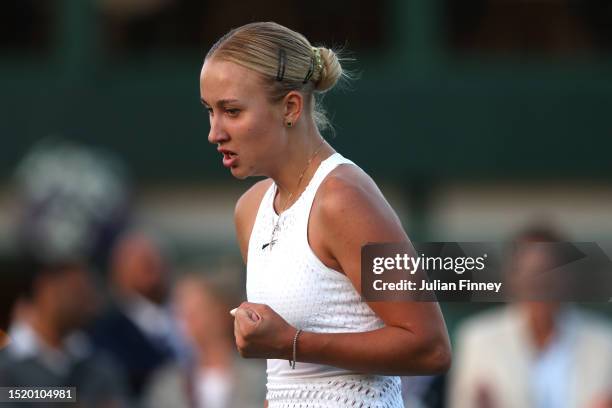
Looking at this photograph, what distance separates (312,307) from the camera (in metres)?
3.11

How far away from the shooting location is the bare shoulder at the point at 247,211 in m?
3.48

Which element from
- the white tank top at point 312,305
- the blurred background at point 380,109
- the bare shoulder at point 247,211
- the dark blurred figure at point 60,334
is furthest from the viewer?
the blurred background at point 380,109

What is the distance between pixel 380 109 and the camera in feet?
32.4

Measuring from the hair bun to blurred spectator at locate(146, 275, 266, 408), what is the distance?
2.97m

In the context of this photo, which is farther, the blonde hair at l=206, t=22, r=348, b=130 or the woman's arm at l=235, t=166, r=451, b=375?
the blonde hair at l=206, t=22, r=348, b=130

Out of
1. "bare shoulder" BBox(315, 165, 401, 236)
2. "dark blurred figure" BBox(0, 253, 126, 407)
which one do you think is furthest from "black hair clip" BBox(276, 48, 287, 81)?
"dark blurred figure" BBox(0, 253, 126, 407)

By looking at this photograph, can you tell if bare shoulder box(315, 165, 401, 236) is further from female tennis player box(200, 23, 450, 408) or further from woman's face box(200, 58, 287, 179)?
woman's face box(200, 58, 287, 179)

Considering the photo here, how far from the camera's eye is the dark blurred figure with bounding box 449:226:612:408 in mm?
5359

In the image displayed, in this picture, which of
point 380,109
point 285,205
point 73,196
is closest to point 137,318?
point 73,196

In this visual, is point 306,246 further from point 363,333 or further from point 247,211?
point 247,211

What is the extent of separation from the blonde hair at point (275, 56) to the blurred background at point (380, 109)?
6337 mm

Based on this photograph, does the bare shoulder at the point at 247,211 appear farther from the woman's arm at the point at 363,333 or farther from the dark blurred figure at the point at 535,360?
the dark blurred figure at the point at 535,360

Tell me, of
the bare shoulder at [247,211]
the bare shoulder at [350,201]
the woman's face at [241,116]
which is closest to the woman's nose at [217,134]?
the woman's face at [241,116]

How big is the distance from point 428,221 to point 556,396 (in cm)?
450
